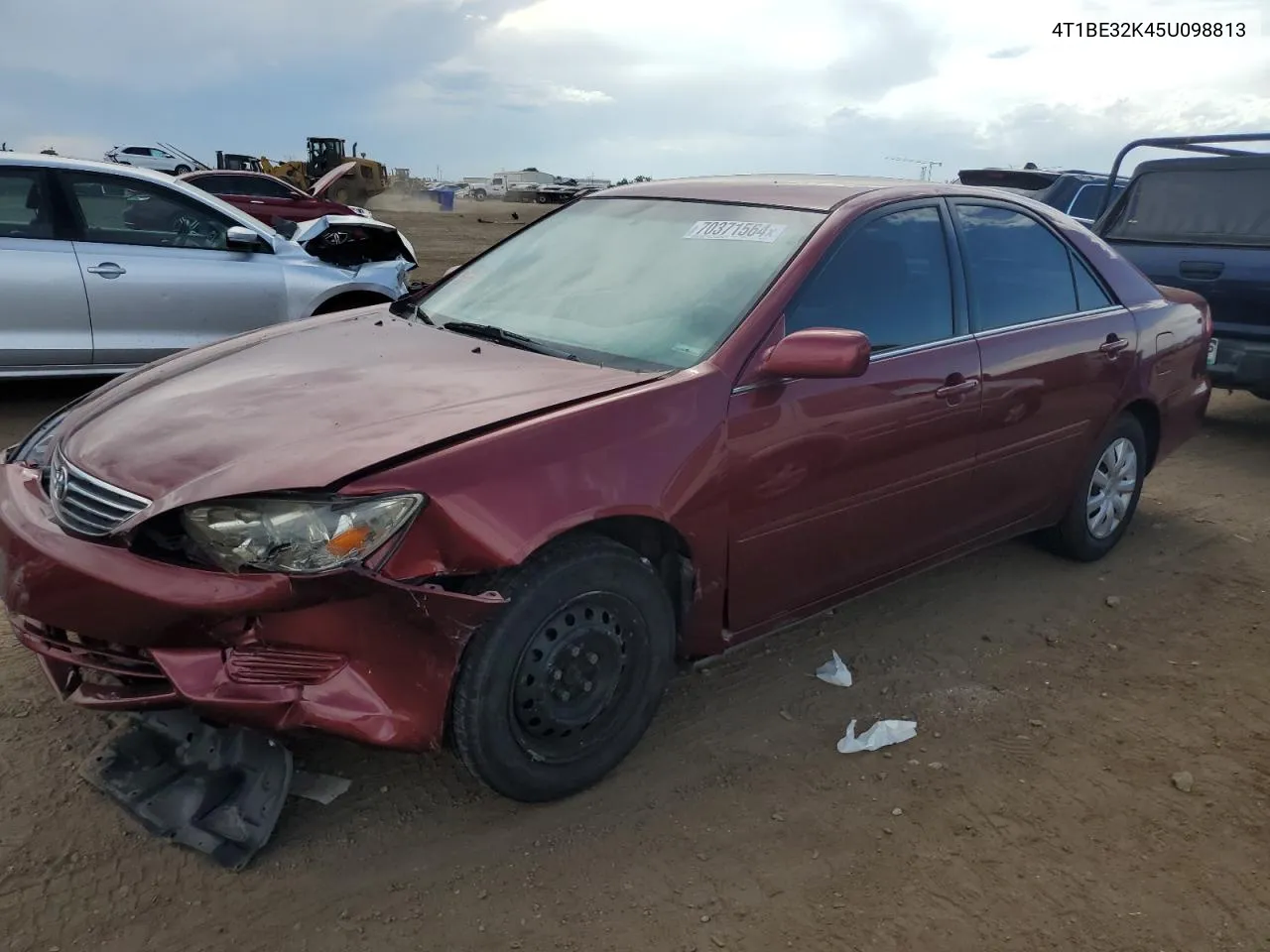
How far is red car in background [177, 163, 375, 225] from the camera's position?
16.1 metres

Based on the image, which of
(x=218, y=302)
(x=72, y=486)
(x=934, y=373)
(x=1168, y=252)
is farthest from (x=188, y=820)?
(x=1168, y=252)

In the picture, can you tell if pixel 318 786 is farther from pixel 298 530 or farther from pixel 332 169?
pixel 332 169

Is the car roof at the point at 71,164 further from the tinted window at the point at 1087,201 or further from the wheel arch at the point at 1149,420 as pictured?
the tinted window at the point at 1087,201

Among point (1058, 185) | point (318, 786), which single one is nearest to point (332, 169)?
point (1058, 185)

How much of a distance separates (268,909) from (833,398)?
6.84ft

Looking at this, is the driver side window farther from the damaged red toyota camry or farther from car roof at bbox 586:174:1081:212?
car roof at bbox 586:174:1081:212

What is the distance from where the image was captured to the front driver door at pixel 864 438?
3.01m

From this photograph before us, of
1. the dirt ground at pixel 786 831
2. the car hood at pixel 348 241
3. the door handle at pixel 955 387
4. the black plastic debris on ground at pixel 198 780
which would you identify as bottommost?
the dirt ground at pixel 786 831

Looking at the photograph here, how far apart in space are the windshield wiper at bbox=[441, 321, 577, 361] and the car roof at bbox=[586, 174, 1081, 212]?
0.89 metres

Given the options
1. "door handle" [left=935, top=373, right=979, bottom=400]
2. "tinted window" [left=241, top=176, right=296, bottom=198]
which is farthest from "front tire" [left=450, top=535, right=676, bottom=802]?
"tinted window" [left=241, top=176, right=296, bottom=198]

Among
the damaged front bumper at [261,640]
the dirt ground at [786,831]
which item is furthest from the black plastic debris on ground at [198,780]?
the damaged front bumper at [261,640]

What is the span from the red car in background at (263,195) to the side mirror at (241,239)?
9.64m

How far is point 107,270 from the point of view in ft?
20.6

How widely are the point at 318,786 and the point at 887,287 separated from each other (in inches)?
94.0
